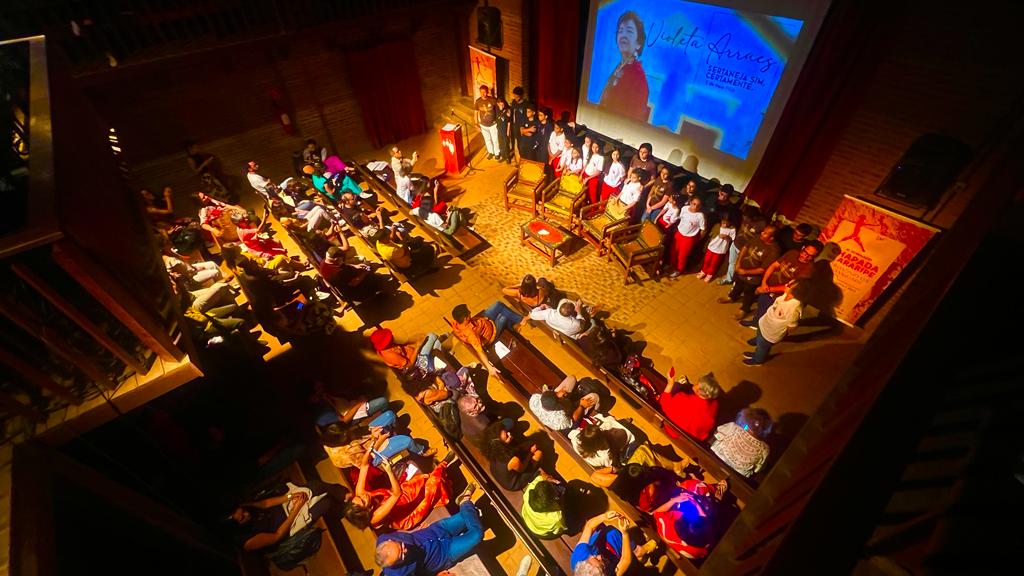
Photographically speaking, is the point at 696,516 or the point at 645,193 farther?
the point at 645,193

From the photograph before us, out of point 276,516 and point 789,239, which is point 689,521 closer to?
point 276,516

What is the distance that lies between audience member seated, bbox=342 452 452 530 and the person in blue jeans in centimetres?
22

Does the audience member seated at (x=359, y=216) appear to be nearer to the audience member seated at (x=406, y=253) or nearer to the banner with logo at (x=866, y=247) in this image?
the audience member seated at (x=406, y=253)

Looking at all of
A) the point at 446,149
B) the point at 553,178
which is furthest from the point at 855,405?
the point at 446,149

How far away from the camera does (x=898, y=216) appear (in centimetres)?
494

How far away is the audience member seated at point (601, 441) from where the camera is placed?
3.90 metres

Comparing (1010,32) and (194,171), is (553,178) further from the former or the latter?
(194,171)

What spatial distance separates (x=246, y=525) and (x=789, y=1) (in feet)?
29.3

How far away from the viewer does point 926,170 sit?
15.1 ft

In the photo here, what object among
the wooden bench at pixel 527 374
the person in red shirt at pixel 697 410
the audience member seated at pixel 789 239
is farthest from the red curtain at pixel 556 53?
the person in red shirt at pixel 697 410

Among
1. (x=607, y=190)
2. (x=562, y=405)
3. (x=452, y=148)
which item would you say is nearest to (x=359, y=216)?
(x=452, y=148)

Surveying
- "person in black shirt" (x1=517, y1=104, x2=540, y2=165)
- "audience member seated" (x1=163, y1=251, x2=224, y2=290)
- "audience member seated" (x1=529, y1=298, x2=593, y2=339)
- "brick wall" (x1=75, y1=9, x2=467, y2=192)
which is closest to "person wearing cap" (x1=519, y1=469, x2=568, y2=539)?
"audience member seated" (x1=529, y1=298, x2=593, y2=339)

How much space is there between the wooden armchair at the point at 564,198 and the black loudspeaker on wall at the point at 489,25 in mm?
4277

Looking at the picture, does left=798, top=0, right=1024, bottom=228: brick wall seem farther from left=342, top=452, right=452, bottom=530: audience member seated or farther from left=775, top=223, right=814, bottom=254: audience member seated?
left=342, top=452, right=452, bottom=530: audience member seated
